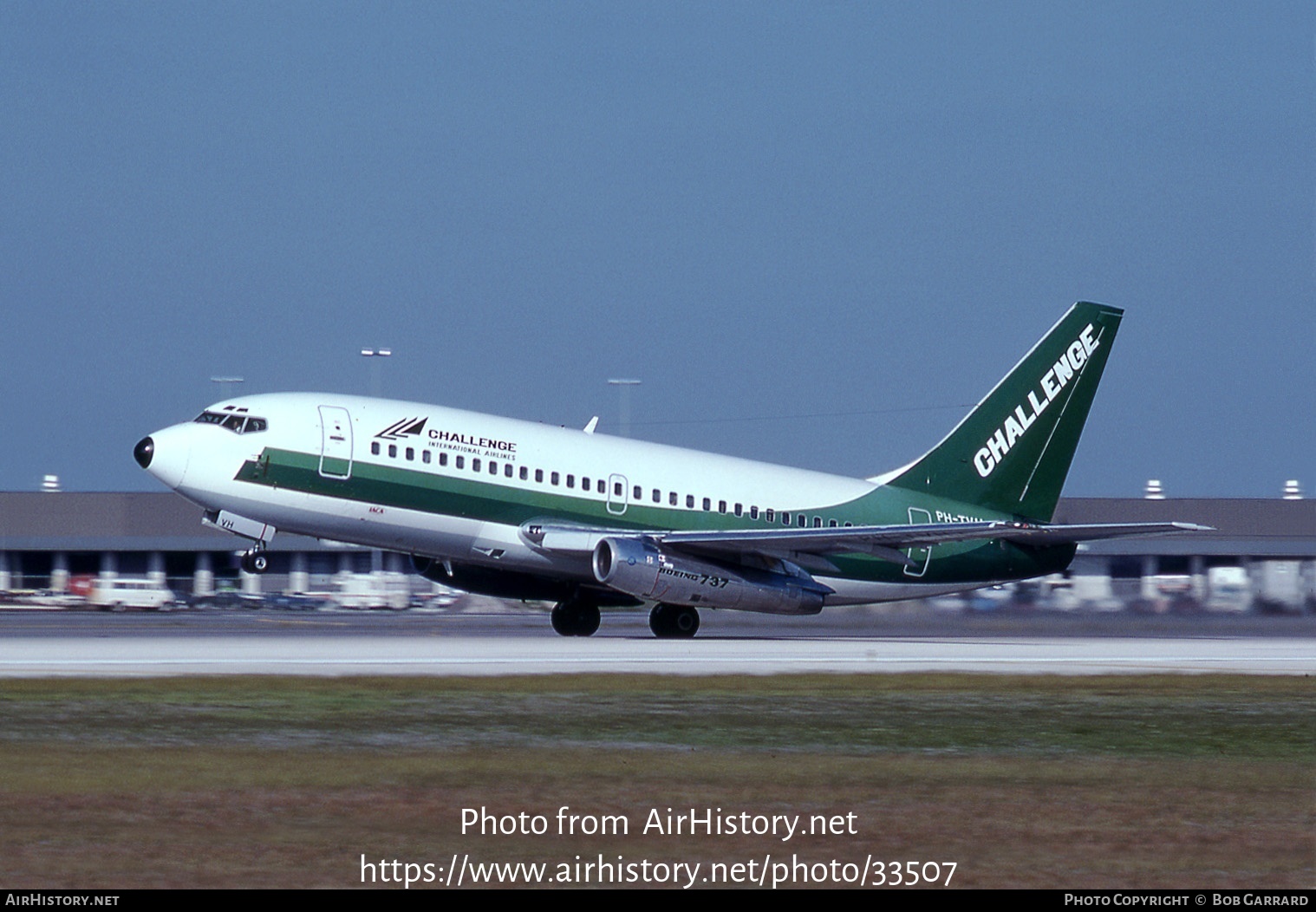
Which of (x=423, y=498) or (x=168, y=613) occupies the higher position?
(x=423, y=498)

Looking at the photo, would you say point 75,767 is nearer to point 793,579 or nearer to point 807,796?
point 807,796

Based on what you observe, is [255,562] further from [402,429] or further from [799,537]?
[799,537]

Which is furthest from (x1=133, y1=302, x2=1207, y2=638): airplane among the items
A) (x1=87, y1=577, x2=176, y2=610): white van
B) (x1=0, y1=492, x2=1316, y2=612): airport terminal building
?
(x1=0, y1=492, x2=1316, y2=612): airport terminal building

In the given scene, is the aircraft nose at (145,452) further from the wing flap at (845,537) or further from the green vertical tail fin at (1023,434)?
the green vertical tail fin at (1023,434)

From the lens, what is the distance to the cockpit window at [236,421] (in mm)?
37125

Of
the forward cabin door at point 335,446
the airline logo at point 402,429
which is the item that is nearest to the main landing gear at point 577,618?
the airline logo at point 402,429

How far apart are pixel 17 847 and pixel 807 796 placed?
6.56 metres

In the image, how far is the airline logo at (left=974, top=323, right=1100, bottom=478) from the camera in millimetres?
44125

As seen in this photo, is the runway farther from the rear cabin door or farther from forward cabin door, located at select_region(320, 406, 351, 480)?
forward cabin door, located at select_region(320, 406, 351, 480)

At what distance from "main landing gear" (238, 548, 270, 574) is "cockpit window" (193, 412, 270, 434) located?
2.72 m

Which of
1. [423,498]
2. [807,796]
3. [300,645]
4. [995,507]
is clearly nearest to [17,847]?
[807,796]

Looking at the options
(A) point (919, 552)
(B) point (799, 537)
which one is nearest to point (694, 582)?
(B) point (799, 537)

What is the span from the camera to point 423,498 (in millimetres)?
37469

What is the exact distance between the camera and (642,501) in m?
40.2
